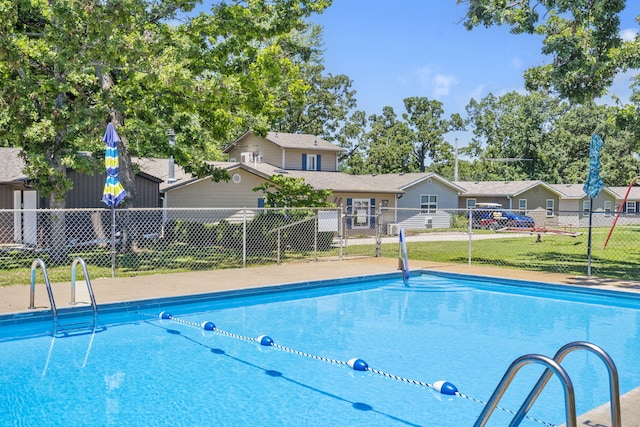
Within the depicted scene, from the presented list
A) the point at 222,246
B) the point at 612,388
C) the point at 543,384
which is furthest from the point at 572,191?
the point at 543,384

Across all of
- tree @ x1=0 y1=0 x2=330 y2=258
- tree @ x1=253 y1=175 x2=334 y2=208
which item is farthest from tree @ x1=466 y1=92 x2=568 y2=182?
tree @ x1=0 y1=0 x2=330 y2=258

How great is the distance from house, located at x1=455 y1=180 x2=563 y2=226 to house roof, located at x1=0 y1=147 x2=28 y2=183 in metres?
29.2

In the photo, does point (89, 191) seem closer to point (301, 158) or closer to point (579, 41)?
point (301, 158)

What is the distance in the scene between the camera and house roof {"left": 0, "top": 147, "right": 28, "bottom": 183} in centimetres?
2084

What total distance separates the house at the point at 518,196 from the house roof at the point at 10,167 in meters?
29.2

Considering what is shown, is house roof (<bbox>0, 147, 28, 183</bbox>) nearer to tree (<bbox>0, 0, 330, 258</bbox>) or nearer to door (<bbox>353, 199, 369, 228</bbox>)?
tree (<bbox>0, 0, 330, 258</bbox>)

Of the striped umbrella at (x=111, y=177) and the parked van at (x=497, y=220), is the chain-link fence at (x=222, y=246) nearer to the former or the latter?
the striped umbrella at (x=111, y=177)

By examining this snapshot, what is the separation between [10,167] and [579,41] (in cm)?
2052

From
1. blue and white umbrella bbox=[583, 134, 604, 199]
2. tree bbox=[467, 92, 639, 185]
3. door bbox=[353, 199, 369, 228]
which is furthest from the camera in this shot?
tree bbox=[467, 92, 639, 185]

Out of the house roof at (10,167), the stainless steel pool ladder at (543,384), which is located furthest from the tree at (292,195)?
the stainless steel pool ladder at (543,384)

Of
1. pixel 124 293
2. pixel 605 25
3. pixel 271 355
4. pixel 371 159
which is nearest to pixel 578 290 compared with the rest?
pixel 605 25

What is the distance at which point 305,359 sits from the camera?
7715mm

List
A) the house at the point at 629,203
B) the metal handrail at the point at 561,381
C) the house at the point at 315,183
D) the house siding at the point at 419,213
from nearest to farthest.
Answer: the metal handrail at the point at 561,381
the house at the point at 315,183
the house siding at the point at 419,213
the house at the point at 629,203

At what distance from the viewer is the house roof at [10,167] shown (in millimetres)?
20837
